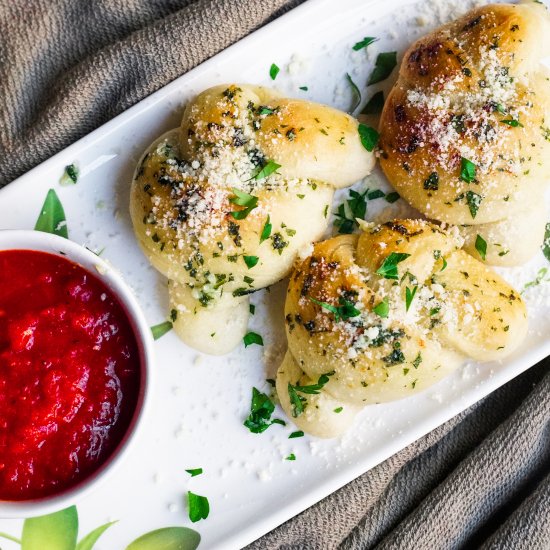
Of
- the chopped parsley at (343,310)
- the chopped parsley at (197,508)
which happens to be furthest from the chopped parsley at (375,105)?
the chopped parsley at (197,508)

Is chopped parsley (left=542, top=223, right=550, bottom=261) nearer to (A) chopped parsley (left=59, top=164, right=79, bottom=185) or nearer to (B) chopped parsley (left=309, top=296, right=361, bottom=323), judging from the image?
(B) chopped parsley (left=309, top=296, right=361, bottom=323)

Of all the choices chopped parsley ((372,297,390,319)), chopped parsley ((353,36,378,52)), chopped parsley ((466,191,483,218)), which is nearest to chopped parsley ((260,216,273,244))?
chopped parsley ((372,297,390,319))

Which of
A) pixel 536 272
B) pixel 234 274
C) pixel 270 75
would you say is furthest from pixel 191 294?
pixel 536 272

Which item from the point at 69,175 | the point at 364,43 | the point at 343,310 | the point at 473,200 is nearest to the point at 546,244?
the point at 473,200

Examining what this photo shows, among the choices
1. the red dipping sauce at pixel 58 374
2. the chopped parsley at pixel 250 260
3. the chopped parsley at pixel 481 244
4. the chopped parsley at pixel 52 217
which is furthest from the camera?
the chopped parsley at pixel 52 217

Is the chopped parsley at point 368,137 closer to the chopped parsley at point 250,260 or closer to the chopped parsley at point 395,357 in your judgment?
the chopped parsley at point 250,260
